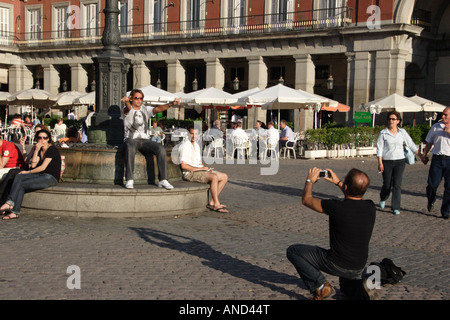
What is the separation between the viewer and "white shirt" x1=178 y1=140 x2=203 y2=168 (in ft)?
35.8

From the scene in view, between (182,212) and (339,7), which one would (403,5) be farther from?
(182,212)

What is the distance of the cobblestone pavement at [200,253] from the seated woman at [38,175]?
0.28 meters

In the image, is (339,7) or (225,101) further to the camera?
(339,7)

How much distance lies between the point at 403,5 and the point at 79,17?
23.0m

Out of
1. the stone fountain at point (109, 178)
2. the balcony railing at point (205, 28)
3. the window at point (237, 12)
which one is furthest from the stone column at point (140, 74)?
the stone fountain at point (109, 178)

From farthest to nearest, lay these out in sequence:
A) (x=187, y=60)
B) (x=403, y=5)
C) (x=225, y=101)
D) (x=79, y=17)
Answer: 1. (x=79, y=17)
2. (x=187, y=60)
3. (x=403, y=5)
4. (x=225, y=101)

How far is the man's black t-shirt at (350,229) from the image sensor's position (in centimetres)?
554

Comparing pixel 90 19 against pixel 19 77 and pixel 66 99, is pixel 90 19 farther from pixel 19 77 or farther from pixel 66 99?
pixel 66 99

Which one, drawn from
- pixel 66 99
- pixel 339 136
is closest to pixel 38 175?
pixel 339 136

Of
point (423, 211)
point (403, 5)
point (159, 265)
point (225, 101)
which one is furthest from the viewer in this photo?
point (403, 5)

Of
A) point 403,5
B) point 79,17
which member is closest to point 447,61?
point 403,5

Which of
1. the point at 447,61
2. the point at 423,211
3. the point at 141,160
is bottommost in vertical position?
the point at 423,211

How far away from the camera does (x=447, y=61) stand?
115 feet

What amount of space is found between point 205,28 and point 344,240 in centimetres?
3405
